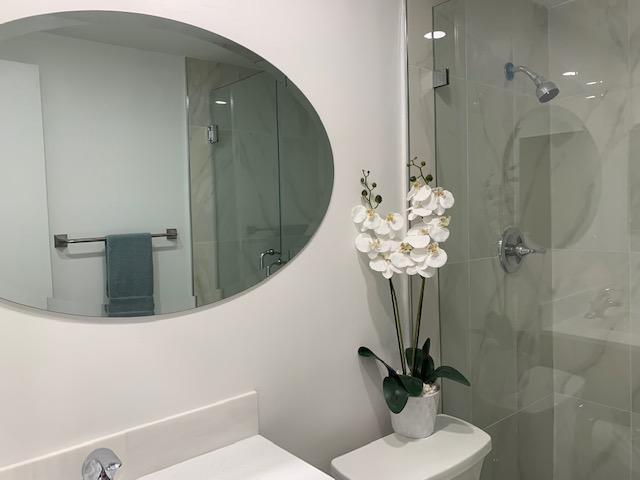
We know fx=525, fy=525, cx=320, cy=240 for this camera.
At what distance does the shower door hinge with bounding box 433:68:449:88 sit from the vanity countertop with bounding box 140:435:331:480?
125 cm

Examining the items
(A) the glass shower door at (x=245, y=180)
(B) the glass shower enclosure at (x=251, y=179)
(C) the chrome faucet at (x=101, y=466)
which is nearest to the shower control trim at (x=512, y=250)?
(B) the glass shower enclosure at (x=251, y=179)

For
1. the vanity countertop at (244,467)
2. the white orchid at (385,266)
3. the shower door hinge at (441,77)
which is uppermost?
the shower door hinge at (441,77)

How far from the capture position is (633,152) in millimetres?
1487

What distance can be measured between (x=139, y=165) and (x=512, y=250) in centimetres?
118

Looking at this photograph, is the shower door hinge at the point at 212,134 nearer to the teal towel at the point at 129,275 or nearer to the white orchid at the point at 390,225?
the teal towel at the point at 129,275

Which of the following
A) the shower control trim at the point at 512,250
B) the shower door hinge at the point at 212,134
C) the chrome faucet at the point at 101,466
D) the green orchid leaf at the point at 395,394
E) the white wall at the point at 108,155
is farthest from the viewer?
the shower control trim at the point at 512,250

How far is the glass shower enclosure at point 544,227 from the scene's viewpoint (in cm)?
153

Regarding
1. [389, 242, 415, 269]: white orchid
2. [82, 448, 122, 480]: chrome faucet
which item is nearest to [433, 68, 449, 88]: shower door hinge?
[389, 242, 415, 269]: white orchid

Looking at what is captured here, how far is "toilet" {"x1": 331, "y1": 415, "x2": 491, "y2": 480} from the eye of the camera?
1.39 meters

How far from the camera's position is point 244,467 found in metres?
→ 1.20

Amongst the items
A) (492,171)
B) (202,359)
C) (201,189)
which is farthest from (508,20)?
(202,359)

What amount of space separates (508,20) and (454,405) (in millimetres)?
1283

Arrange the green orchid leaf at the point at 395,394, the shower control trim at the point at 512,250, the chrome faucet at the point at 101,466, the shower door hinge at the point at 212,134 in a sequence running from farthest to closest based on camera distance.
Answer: the shower control trim at the point at 512,250
the green orchid leaf at the point at 395,394
the shower door hinge at the point at 212,134
the chrome faucet at the point at 101,466

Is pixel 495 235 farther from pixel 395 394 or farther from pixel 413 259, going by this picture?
pixel 395 394
